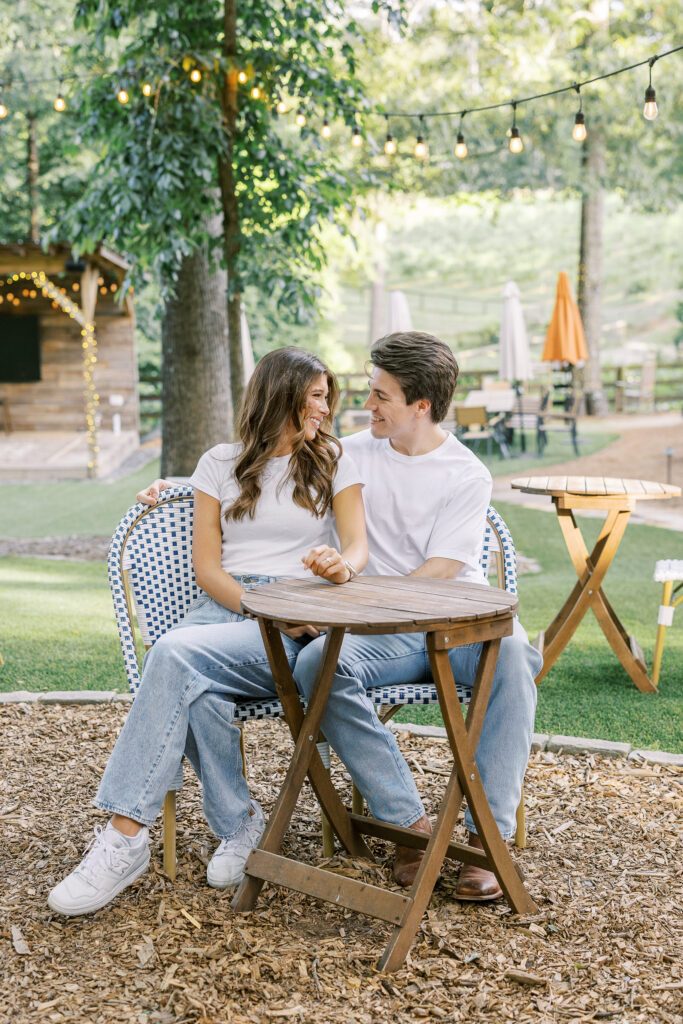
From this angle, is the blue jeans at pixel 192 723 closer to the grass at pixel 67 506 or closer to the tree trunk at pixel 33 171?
the grass at pixel 67 506

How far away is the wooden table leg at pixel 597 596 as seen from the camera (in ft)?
12.9

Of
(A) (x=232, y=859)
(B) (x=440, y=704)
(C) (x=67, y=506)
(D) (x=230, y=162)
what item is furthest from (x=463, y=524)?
(C) (x=67, y=506)

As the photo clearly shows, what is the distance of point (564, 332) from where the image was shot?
1427 centimetres

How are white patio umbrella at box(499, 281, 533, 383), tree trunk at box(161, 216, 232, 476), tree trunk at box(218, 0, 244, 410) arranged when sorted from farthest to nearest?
white patio umbrella at box(499, 281, 533, 383) < tree trunk at box(161, 216, 232, 476) < tree trunk at box(218, 0, 244, 410)

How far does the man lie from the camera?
2.29 m

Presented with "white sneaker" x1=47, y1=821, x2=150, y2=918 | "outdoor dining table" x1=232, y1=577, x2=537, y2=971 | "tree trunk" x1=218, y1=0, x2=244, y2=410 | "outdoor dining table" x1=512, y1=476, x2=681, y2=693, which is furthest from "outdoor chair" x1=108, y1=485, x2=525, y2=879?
"tree trunk" x1=218, y1=0, x2=244, y2=410

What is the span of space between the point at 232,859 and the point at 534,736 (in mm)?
1283

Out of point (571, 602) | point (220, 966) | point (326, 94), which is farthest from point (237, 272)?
point (220, 966)

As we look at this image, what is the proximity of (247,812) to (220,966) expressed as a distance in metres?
0.42

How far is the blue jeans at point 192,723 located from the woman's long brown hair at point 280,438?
1.22 ft

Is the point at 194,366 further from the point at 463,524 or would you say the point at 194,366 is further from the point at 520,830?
the point at 520,830

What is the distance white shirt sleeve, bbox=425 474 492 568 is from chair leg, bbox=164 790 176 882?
0.87m

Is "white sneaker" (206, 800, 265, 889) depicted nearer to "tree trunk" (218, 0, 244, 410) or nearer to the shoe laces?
the shoe laces

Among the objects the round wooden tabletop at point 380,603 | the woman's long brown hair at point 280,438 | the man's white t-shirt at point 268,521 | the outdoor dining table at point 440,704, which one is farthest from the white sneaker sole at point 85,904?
the woman's long brown hair at point 280,438
